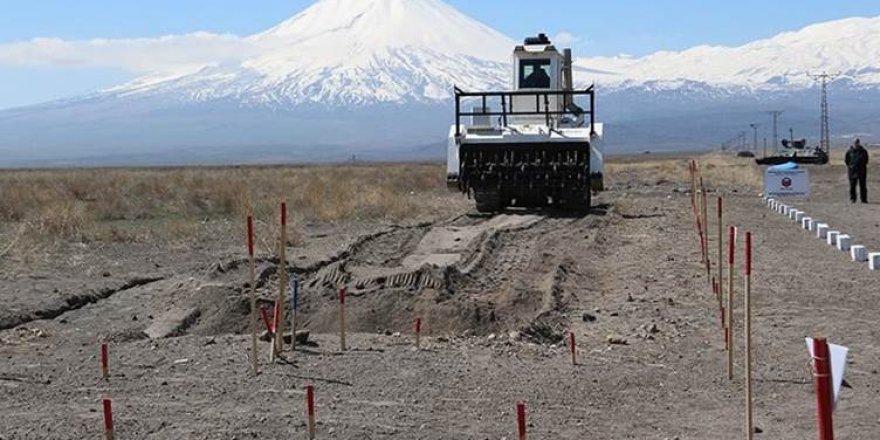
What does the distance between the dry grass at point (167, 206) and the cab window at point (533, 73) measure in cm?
417

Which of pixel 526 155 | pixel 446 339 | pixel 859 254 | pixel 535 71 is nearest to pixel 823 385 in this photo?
pixel 446 339

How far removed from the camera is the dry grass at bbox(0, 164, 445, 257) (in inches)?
1039

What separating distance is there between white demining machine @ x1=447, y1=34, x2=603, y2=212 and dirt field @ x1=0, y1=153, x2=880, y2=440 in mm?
3420

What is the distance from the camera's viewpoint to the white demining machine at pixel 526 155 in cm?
2695

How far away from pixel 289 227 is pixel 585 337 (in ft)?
46.2

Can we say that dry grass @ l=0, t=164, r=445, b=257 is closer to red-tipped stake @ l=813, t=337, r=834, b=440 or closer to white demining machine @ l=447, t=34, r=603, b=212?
white demining machine @ l=447, t=34, r=603, b=212

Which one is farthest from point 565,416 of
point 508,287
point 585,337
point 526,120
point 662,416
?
point 526,120

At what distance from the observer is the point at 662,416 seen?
923 centimetres

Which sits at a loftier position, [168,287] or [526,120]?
[526,120]

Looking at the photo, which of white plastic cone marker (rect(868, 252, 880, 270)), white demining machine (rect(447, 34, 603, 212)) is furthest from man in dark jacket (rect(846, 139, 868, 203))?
white plastic cone marker (rect(868, 252, 880, 270))

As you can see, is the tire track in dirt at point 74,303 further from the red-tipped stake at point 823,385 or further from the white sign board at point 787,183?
the white sign board at point 787,183

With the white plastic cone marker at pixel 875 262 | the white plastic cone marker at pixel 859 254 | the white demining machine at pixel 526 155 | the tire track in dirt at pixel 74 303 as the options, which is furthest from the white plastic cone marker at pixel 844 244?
the tire track in dirt at pixel 74 303

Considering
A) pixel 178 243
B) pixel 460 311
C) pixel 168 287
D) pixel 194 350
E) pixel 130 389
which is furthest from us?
pixel 178 243

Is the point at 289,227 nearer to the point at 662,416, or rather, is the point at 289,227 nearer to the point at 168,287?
the point at 168,287
